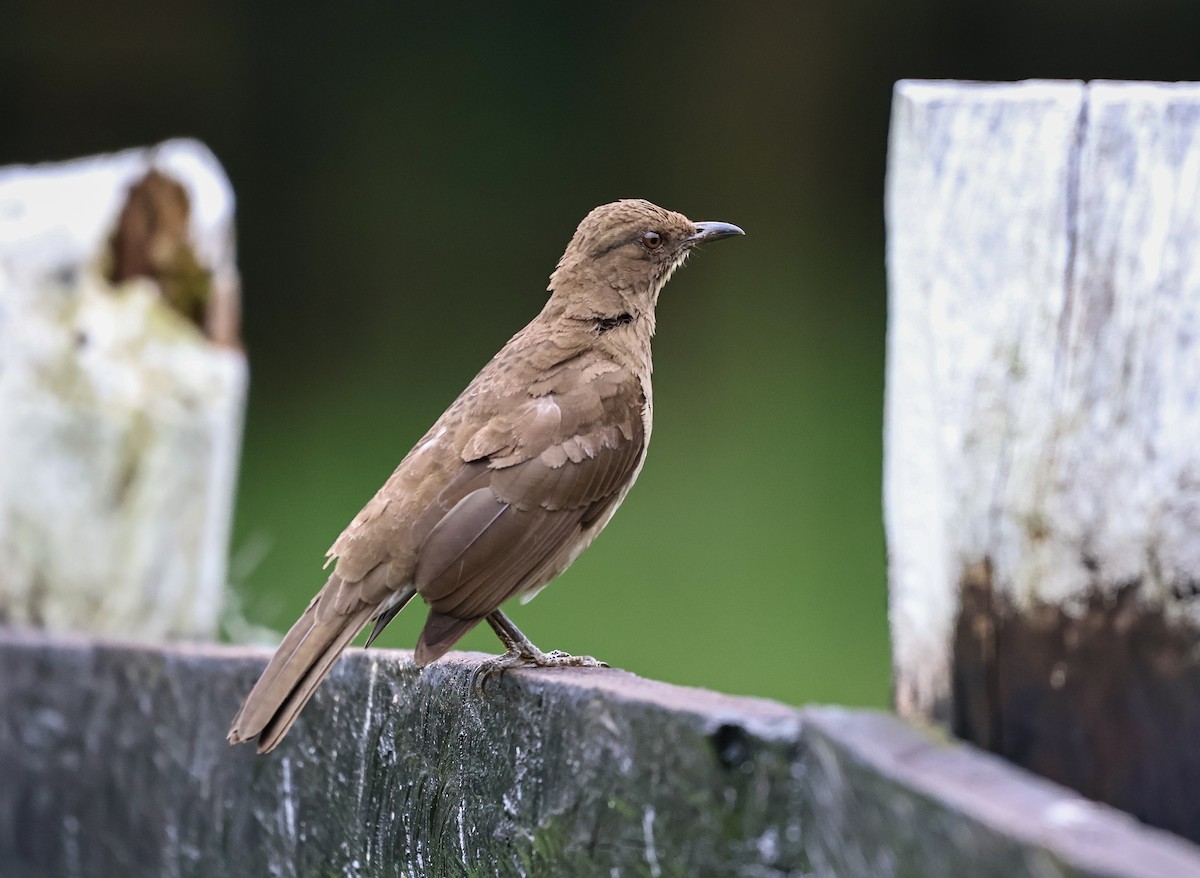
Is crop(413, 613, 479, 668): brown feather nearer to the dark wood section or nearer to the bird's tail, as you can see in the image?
the bird's tail

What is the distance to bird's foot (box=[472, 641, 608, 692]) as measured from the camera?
7.53 ft

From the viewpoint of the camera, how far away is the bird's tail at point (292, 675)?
248 cm

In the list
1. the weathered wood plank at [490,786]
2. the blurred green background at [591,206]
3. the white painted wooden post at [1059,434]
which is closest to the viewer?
the weathered wood plank at [490,786]

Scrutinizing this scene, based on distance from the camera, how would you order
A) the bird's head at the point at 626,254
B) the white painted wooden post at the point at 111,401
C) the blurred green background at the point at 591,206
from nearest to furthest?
the bird's head at the point at 626,254 → the white painted wooden post at the point at 111,401 → the blurred green background at the point at 591,206

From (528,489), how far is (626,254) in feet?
3.13

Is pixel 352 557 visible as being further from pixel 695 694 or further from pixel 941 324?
pixel 941 324

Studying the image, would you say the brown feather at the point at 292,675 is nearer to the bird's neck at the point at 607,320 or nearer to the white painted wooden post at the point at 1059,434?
the bird's neck at the point at 607,320

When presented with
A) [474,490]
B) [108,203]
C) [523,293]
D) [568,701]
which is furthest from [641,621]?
[568,701]

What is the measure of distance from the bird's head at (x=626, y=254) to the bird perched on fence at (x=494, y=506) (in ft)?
0.31

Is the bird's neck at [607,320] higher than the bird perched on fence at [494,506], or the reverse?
the bird's neck at [607,320]

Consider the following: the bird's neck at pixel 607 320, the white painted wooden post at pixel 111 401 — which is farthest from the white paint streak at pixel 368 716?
the white painted wooden post at pixel 111 401

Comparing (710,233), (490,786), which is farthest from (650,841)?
(710,233)

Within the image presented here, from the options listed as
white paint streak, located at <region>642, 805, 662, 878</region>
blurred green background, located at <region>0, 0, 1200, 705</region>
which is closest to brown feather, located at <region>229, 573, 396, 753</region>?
white paint streak, located at <region>642, 805, 662, 878</region>

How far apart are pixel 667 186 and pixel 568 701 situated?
14.0ft
